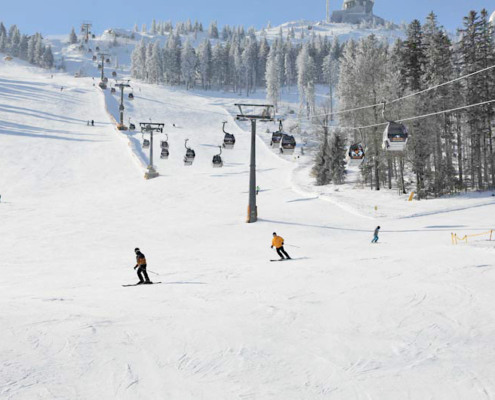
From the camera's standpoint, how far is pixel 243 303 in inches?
404

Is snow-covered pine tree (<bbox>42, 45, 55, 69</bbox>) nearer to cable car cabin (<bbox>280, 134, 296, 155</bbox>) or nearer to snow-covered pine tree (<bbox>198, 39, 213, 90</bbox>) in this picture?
snow-covered pine tree (<bbox>198, 39, 213, 90</bbox>)

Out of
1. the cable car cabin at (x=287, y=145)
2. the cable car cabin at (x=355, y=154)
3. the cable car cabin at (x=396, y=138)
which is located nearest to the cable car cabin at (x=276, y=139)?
the cable car cabin at (x=287, y=145)

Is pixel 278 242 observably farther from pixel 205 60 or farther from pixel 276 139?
pixel 205 60

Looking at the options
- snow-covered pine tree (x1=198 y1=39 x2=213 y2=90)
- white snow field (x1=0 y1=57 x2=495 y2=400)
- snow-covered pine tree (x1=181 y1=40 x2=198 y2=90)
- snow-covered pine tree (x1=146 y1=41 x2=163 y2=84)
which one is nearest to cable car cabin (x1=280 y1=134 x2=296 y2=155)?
white snow field (x1=0 y1=57 x2=495 y2=400)

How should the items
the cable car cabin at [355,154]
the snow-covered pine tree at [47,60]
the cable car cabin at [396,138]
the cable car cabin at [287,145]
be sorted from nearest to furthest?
the cable car cabin at [396,138]
the cable car cabin at [355,154]
the cable car cabin at [287,145]
the snow-covered pine tree at [47,60]

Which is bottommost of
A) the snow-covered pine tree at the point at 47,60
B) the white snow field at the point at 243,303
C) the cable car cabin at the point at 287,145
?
the white snow field at the point at 243,303

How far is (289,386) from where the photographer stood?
6398 mm

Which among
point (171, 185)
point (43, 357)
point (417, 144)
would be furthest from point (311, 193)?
point (43, 357)

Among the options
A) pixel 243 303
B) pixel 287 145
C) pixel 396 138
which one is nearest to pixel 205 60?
pixel 287 145

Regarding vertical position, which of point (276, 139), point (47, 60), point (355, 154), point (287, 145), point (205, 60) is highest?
point (47, 60)

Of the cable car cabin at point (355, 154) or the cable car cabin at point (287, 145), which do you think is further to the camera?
the cable car cabin at point (287, 145)

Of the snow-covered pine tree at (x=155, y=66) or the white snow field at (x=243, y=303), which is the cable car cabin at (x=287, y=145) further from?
the snow-covered pine tree at (x=155, y=66)

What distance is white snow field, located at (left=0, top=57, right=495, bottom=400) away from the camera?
651 centimetres

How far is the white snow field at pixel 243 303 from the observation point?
651cm
